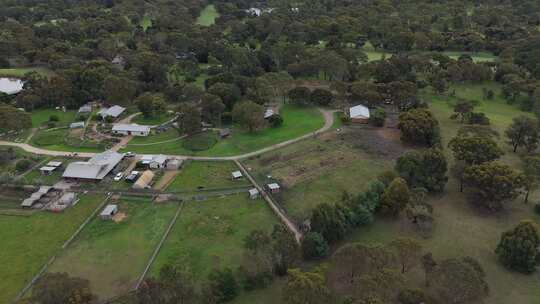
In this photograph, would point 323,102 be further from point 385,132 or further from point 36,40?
point 36,40

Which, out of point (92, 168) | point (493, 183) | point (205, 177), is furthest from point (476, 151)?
point (92, 168)

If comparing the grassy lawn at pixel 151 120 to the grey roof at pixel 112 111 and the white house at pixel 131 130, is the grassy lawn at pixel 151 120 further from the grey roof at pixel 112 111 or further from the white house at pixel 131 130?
the white house at pixel 131 130

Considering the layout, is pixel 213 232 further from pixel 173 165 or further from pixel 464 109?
pixel 464 109

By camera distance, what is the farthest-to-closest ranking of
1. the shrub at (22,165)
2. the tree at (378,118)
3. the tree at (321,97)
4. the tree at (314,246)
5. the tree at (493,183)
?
the tree at (321,97) < the tree at (378,118) < the shrub at (22,165) < the tree at (493,183) < the tree at (314,246)

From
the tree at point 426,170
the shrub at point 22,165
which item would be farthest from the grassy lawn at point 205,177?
the shrub at point 22,165

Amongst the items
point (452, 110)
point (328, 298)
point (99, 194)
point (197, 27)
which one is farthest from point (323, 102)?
point (197, 27)

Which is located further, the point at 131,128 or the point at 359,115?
the point at 359,115
